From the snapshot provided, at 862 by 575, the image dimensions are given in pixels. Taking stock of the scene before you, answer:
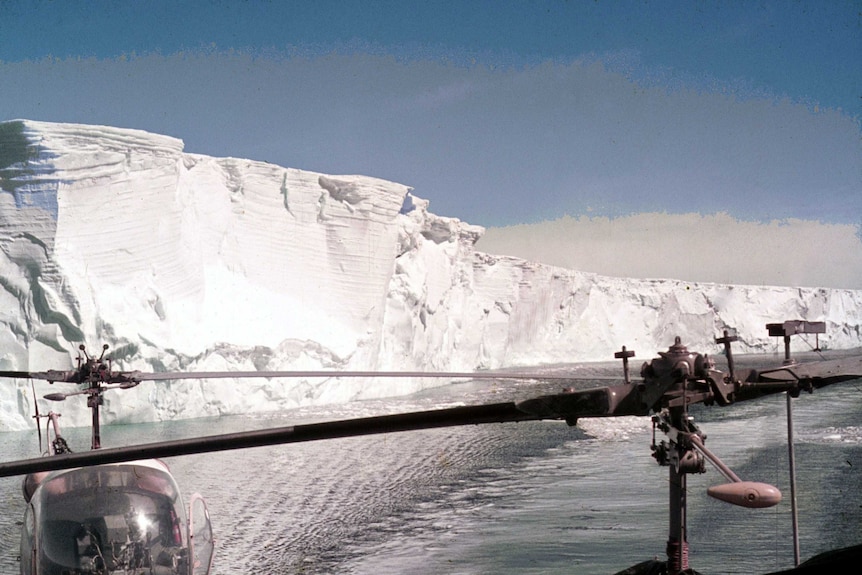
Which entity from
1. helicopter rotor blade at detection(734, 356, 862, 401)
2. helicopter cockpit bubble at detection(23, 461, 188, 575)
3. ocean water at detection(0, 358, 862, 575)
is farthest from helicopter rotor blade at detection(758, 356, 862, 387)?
ocean water at detection(0, 358, 862, 575)

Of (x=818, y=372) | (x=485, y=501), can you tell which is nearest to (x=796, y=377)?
(x=818, y=372)

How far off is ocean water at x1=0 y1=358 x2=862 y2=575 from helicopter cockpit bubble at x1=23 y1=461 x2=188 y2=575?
9.84 ft

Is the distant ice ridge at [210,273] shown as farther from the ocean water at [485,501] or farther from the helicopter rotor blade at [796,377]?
the helicopter rotor blade at [796,377]

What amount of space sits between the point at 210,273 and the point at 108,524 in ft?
46.9

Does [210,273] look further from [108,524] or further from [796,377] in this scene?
[796,377]

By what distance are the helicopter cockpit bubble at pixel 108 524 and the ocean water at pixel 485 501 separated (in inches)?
118

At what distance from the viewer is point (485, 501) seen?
32.9ft

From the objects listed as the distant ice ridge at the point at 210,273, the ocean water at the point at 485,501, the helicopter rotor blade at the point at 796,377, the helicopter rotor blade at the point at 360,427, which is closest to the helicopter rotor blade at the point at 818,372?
the helicopter rotor blade at the point at 796,377

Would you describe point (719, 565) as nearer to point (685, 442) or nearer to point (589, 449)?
point (685, 442)

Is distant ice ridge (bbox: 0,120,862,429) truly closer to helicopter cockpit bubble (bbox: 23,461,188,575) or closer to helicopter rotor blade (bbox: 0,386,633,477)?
helicopter cockpit bubble (bbox: 23,461,188,575)

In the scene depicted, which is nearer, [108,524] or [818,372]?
[818,372]

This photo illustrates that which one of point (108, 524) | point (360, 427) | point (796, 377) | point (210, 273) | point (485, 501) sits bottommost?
point (485, 501)

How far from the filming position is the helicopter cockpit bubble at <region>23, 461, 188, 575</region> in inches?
169

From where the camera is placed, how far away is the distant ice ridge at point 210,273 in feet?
48.2
